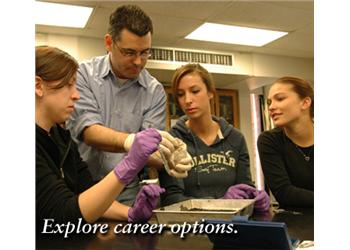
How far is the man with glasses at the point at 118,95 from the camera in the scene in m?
1.50

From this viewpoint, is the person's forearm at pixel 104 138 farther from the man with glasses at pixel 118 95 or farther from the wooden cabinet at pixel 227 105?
the wooden cabinet at pixel 227 105

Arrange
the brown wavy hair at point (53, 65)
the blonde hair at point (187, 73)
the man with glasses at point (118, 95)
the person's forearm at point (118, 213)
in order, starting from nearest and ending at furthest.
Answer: the brown wavy hair at point (53, 65), the person's forearm at point (118, 213), the man with glasses at point (118, 95), the blonde hair at point (187, 73)

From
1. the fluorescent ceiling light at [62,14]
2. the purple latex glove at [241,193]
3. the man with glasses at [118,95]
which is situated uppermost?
the fluorescent ceiling light at [62,14]

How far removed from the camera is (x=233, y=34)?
4355 millimetres

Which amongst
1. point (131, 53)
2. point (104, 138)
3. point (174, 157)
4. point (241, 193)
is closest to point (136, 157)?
point (174, 157)

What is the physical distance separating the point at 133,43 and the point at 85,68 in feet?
0.84

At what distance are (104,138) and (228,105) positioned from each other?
15.1 feet

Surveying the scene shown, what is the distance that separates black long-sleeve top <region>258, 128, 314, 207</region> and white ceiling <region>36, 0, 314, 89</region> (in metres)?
1.87

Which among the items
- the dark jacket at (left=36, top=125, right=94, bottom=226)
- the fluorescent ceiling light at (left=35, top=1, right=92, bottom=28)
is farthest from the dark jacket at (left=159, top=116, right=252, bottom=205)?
the fluorescent ceiling light at (left=35, top=1, right=92, bottom=28)

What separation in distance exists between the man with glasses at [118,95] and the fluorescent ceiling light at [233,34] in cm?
245

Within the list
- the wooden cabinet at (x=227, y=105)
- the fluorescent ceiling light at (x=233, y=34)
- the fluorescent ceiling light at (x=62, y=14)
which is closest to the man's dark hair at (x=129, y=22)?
the fluorescent ceiling light at (x=62, y=14)

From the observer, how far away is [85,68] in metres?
1.62

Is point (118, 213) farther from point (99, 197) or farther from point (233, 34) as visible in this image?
point (233, 34)

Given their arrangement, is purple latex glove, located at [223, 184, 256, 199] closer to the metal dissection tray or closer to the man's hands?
the metal dissection tray
